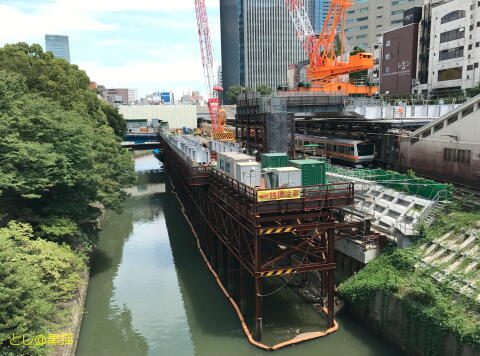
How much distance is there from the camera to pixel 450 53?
224 feet

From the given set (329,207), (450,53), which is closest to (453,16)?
(450,53)

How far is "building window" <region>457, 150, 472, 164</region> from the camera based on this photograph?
94.6ft

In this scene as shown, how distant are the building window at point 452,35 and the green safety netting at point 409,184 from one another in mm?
49990

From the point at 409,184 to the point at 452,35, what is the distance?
55.6 m

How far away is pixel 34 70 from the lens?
44094mm

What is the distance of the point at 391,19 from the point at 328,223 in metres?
110

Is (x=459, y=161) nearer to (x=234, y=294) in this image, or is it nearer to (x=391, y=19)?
(x=234, y=294)

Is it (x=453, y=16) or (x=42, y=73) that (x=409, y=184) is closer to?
(x=42, y=73)

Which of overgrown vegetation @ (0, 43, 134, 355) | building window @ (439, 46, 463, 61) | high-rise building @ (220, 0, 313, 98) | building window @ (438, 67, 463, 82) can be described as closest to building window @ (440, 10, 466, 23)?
building window @ (439, 46, 463, 61)

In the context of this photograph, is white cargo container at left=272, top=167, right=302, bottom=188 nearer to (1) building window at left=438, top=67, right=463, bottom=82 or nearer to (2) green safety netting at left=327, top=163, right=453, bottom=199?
(2) green safety netting at left=327, top=163, right=453, bottom=199

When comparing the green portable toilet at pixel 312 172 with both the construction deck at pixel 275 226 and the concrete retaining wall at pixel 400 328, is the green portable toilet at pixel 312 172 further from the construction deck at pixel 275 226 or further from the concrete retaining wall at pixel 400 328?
the concrete retaining wall at pixel 400 328

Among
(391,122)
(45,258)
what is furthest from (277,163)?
(391,122)

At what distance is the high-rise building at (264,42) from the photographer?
192375 millimetres

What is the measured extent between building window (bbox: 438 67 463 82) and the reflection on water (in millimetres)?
59950
